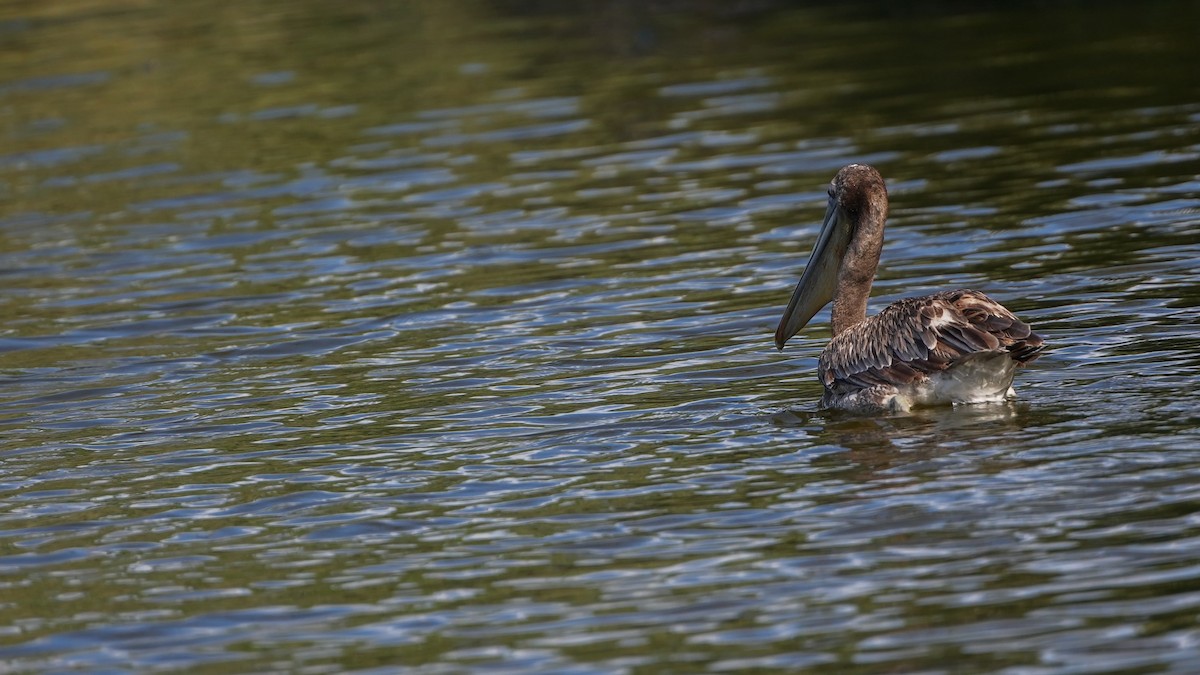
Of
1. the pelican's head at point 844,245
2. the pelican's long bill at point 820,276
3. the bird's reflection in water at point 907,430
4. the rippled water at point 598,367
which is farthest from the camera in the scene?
the pelican's long bill at point 820,276

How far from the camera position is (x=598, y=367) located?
34.4 feet

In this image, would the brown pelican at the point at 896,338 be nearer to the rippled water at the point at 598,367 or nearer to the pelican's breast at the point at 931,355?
the pelican's breast at the point at 931,355

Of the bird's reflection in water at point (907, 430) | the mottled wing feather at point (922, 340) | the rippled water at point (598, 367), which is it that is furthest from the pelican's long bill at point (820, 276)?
the bird's reflection in water at point (907, 430)

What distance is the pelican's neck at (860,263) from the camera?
9797 mm

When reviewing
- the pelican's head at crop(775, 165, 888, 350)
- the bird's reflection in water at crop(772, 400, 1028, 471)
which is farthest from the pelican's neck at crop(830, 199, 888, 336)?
the bird's reflection in water at crop(772, 400, 1028, 471)

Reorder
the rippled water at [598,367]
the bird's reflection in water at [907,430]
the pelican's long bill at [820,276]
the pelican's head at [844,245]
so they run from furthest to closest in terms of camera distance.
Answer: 1. the pelican's long bill at [820,276]
2. the pelican's head at [844,245]
3. the bird's reflection in water at [907,430]
4. the rippled water at [598,367]

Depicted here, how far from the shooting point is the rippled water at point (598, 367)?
21.7ft

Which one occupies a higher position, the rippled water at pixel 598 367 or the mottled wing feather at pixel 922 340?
the mottled wing feather at pixel 922 340

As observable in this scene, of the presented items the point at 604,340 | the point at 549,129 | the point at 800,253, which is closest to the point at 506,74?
the point at 549,129

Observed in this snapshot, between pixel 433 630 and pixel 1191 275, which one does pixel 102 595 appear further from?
pixel 1191 275

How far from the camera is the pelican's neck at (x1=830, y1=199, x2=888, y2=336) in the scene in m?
9.80

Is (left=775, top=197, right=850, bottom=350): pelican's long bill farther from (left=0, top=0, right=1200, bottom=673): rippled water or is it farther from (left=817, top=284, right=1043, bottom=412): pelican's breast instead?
(left=817, top=284, right=1043, bottom=412): pelican's breast

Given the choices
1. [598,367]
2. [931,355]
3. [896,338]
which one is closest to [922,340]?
[931,355]

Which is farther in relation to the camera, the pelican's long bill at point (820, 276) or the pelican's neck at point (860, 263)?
the pelican's long bill at point (820, 276)
